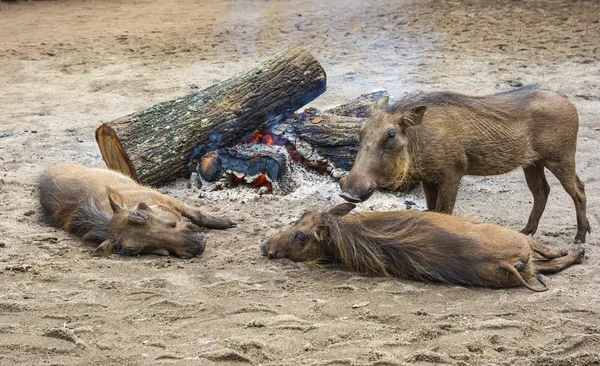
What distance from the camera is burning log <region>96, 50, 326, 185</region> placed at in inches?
249

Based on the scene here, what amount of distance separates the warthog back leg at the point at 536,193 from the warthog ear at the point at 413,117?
1087mm

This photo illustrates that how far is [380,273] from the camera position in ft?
14.6

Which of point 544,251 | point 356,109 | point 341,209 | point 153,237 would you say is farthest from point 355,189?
point 356,109

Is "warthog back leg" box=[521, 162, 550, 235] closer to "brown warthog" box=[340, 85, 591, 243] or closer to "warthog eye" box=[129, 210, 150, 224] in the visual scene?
"brown warthog" box=[340, 85, 591, 243]

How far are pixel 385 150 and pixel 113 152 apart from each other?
2.60 m

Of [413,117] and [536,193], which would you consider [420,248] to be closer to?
[413,117]

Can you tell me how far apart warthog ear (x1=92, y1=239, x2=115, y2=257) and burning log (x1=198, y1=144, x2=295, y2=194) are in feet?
4.94

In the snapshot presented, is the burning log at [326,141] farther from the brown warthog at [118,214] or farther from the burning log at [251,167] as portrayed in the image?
the brown warthog at [118,214]

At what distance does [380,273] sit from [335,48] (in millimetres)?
7062

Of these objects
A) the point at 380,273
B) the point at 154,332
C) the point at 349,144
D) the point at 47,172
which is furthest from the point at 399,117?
the point at 47,172

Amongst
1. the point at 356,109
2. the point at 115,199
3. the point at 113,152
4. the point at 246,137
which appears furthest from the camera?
the point at 356,109

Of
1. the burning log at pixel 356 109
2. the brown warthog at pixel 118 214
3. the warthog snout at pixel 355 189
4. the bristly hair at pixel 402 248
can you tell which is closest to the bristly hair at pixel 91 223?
the brown warthog at pixel 118 214

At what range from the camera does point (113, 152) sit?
20.9ft

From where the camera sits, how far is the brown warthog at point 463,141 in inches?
182
